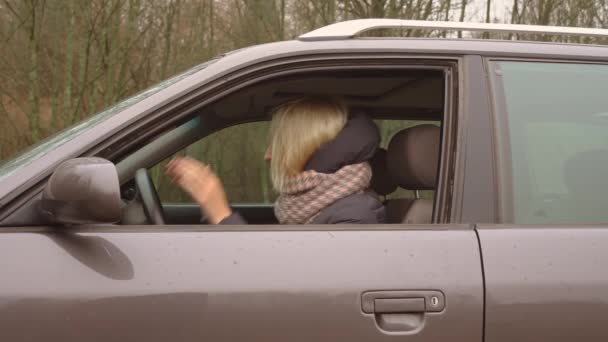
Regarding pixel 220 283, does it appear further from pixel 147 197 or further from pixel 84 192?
pixel 147 197

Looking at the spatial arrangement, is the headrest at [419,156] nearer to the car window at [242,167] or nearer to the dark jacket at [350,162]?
the dark jacket at [350,162]

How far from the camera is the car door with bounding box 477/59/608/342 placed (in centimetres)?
187

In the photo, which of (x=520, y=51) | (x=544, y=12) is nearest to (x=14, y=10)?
(x=544, y=12)

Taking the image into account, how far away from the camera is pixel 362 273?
188 centimetres

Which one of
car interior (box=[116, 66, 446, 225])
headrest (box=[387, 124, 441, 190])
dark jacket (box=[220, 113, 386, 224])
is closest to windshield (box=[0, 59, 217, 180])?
car interior (box=[116, 66, 446, 225])

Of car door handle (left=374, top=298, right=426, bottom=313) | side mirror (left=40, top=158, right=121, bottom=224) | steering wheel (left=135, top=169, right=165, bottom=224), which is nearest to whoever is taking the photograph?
side mirror (left=40, top=158, right=121, bottom=224)

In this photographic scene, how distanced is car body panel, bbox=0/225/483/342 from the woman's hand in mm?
502

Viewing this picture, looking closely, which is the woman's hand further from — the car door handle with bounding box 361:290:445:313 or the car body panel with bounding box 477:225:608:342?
the car body panel with bounding box 477:225:608:342

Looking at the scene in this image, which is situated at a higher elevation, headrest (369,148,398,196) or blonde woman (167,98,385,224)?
blonde woman (167,98,385,224)

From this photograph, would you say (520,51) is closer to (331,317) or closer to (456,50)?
(456,50)

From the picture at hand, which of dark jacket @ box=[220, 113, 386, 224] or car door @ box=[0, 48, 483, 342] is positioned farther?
dark jacket @ box=[220, 113, 386, 224]

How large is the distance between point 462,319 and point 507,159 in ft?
1.56

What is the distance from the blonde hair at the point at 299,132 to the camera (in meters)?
2.58

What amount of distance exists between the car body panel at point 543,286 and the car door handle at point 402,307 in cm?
14
